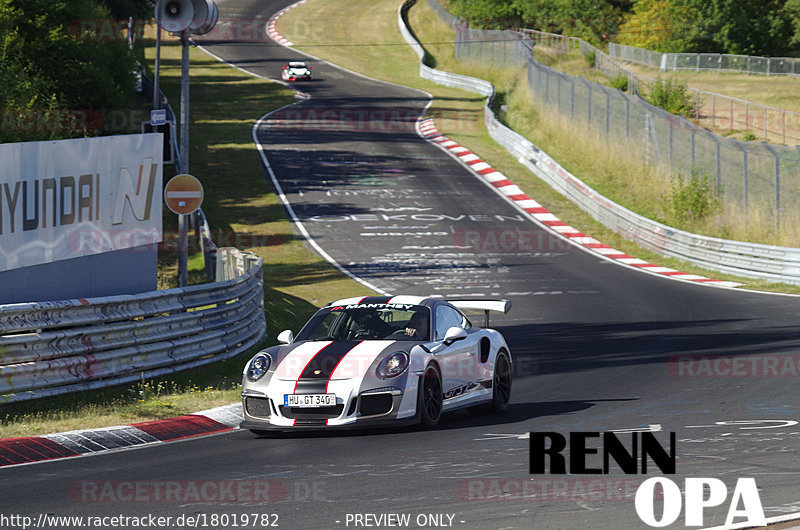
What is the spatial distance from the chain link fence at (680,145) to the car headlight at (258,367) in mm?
19817

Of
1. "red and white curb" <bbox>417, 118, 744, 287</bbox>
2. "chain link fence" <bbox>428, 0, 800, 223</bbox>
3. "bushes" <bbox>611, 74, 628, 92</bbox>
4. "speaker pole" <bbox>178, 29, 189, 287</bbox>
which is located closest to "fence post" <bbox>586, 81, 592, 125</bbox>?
"chain link fence" <bbox>428, 0, 800, 223</bbox>

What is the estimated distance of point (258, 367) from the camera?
10875mm

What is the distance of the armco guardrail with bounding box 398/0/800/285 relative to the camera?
26344 mm

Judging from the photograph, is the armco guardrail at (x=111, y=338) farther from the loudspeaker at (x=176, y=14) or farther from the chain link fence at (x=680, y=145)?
the chain link fence at (x=680, y=145)

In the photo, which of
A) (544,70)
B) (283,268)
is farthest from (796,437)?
(544,70)

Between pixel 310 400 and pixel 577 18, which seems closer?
pixel 310 400

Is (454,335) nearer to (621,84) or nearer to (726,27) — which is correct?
(621,84)

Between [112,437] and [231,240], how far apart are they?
21.5m

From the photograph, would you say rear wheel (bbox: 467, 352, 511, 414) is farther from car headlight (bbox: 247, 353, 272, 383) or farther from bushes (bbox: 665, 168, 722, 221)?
bushes (bbox: 665, 168, 722, 221)

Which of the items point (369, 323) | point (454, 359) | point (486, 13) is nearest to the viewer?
point (454, 359)

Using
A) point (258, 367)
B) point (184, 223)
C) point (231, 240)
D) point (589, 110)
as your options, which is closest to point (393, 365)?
point (258, 367)

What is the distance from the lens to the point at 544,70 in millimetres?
49469

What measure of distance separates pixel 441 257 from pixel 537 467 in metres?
21.8

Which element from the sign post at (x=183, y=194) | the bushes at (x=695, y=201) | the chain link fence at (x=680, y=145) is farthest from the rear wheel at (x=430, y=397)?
the bushes at (x=695, y=201)
